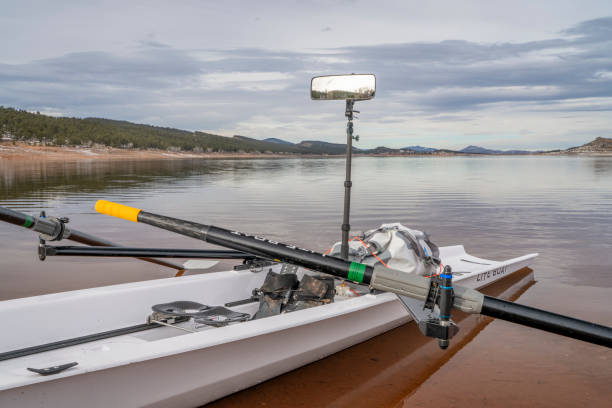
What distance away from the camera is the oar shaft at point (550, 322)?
2.96 m

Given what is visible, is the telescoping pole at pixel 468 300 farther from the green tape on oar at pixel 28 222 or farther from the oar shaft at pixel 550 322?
the green tape on oar at pixel 28 222

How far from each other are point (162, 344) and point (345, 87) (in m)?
2.98

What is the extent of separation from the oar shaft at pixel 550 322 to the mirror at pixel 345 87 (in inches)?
97.2

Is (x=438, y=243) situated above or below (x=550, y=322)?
below

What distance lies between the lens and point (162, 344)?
310cm

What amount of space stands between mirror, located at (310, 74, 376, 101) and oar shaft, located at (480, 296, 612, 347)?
2470 millimetres

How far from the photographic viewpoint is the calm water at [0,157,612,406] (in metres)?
4.14

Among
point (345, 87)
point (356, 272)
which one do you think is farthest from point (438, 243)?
point (356, 272)

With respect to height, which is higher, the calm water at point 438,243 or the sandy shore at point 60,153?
the sandy shore at point 60,153

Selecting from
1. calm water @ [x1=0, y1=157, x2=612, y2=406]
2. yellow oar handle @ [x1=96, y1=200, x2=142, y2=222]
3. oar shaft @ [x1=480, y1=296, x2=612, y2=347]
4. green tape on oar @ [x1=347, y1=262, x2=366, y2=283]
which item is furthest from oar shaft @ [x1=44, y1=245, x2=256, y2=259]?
oar shaft @ [x1=480, y1=296, x2=612, y2=347]

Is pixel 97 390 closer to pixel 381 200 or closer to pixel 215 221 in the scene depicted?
pixel 215 221

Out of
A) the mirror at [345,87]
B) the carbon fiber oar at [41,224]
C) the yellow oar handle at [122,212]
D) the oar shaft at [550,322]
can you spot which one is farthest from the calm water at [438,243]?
the mirror at [345,87]

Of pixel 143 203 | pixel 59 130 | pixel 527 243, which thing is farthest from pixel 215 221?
pixel 59 130

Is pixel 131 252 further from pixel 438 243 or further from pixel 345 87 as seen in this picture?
pixel 438 243
